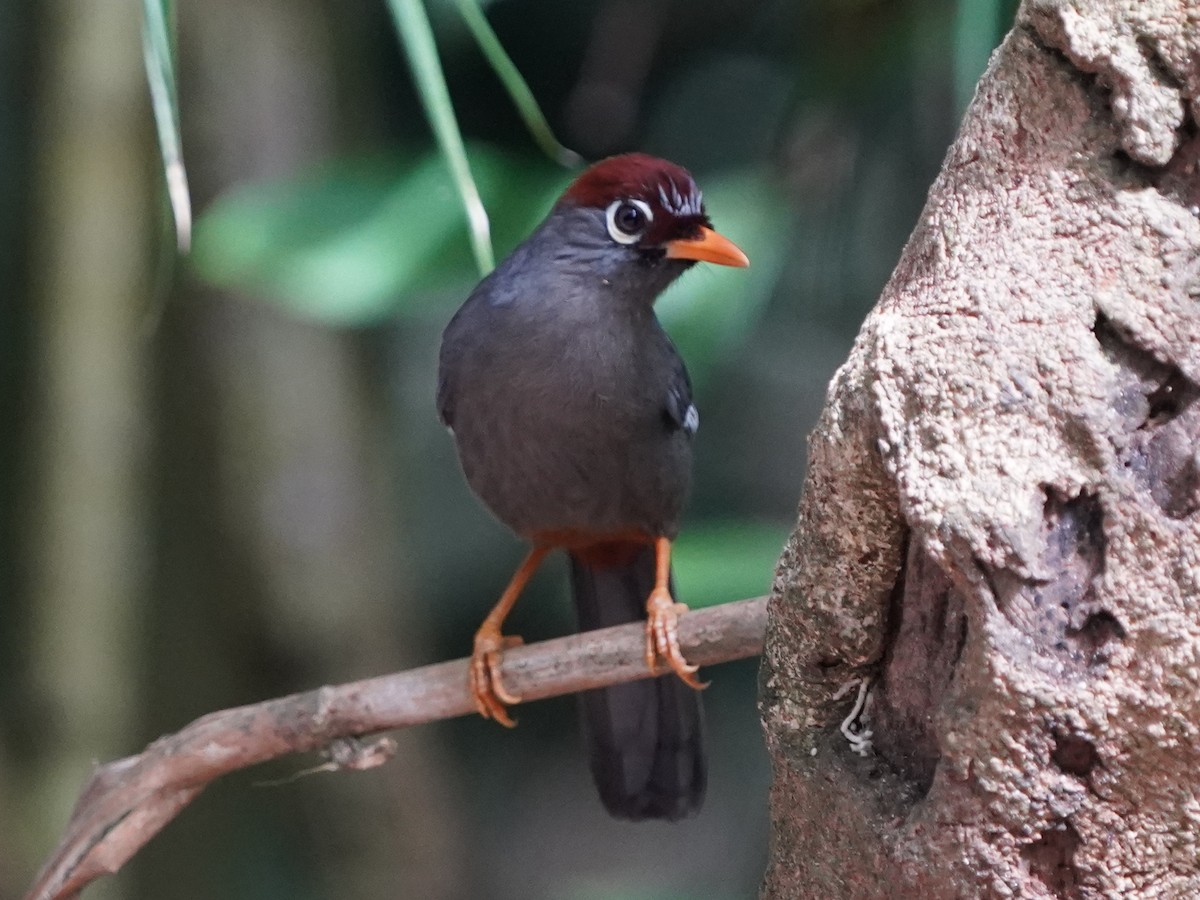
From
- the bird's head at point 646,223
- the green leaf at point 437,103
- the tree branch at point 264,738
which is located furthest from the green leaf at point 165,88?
the tree branch at point 264,738

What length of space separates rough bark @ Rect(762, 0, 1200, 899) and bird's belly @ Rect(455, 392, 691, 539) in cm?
120

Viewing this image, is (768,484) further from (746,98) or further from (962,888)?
(962,888)

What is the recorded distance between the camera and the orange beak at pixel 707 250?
2521mm

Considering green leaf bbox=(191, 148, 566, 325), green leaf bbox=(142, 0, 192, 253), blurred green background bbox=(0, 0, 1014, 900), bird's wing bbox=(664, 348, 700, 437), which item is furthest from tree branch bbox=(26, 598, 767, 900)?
green leaf bbox=(191, 148, 566, 325)

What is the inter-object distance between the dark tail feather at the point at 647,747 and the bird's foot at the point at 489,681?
0.84 feet

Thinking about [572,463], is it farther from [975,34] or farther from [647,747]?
[975,34]

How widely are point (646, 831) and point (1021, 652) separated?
10.9ft

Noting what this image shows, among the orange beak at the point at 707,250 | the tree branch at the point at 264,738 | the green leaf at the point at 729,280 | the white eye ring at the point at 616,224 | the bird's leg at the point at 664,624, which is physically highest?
the white eye ring at the point at 616,224

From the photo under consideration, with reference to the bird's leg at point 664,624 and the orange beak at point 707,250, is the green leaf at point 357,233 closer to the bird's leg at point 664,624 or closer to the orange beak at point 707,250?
the orange beak at point 707,250

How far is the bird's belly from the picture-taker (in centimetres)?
257

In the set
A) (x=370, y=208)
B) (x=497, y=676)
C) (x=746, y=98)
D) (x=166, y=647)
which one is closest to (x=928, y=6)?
(x=746, y=98)

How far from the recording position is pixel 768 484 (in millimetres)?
4102

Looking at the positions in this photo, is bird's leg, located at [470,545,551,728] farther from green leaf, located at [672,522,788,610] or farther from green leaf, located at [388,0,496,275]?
green leaf, located at [388,0,496,275]

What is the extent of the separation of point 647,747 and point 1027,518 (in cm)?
182
